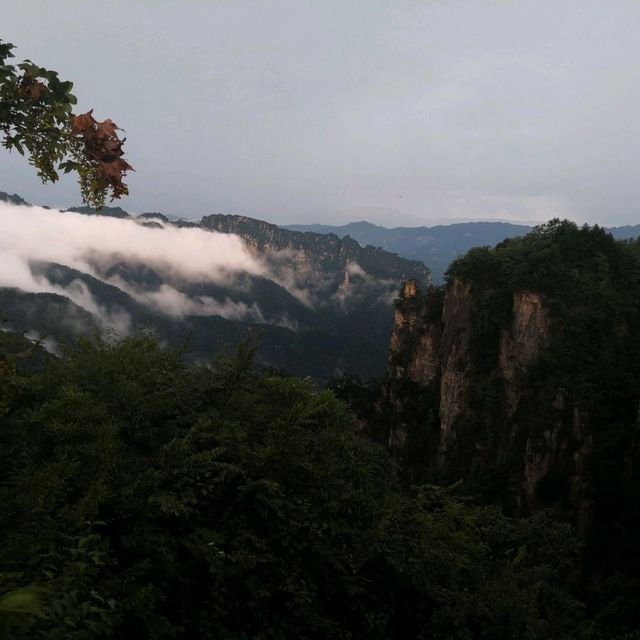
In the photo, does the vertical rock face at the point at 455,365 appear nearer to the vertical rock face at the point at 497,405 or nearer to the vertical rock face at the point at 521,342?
the vertical rock face at the point at 497,405

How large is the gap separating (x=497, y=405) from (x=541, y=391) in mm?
4941

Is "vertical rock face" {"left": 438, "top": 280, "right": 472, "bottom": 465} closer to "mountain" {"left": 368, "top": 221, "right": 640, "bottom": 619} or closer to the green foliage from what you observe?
"mountain" {"left": 368, "top": 221, "right": 640, "bottom": 619}

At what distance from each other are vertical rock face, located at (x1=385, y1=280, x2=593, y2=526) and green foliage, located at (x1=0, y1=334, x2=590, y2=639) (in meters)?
22.7

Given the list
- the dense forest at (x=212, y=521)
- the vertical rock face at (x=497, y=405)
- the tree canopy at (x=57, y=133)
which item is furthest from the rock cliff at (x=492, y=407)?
the tree canopy at (x=57, y=133)

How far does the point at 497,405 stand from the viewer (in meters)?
40.8

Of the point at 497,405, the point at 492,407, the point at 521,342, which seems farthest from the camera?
the point at 492,407

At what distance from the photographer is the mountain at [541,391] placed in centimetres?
2853

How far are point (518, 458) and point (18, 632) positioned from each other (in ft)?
120

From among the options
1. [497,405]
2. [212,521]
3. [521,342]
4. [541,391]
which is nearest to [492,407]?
[497,405]

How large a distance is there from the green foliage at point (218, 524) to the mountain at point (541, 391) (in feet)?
54.0

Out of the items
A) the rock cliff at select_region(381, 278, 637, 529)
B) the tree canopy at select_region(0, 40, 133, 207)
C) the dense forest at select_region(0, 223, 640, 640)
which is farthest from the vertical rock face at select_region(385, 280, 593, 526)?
the tree canopy at select_region(0, 40, 133, 207)

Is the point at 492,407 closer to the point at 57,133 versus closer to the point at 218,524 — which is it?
the point at 218,524

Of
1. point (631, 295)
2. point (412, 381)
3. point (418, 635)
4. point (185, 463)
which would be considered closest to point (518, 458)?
point (631, 295)

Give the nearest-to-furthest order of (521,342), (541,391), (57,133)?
(57,133)
(541,391)
(521,342)
